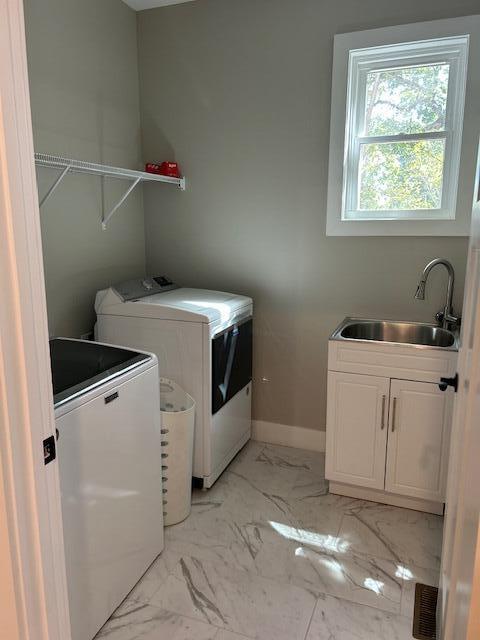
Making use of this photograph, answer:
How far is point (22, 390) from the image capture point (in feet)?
3.22

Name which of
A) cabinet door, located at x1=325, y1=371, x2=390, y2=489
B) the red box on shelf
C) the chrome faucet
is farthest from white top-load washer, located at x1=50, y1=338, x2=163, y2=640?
the chrome faucet

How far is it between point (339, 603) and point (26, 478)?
140 cm

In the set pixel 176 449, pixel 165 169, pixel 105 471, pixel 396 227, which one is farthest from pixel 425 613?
pixel 165 169

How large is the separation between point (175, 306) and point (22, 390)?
4.86 feet

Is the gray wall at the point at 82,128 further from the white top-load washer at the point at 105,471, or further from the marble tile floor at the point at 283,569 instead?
the marble tile floor at the point at 283,569

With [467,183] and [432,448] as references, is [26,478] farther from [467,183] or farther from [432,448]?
[467,183]

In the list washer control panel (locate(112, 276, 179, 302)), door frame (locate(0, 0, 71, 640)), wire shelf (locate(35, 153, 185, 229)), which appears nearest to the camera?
door frame (locate(0, 0, 71, 640))

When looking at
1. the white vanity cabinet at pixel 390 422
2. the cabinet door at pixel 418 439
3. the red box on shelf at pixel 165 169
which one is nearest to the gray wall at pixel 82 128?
the red box on shelf at pixel 165 169

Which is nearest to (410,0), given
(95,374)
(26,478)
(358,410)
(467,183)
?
(467,183)

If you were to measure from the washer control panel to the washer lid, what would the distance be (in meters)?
0.03

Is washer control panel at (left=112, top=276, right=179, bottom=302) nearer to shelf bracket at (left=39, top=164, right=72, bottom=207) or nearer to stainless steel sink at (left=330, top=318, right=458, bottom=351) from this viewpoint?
shelf bracket at (left=39, top=164, right=72, bottom=207)

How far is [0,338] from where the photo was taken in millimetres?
935

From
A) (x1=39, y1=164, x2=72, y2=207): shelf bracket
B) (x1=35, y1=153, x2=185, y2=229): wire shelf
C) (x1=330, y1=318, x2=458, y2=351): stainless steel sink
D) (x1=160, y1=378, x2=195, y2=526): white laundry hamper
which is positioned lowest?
(x1=160, y1=378, x2=195, y2=526): white laundry hamper

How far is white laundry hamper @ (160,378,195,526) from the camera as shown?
2211 millimetres
